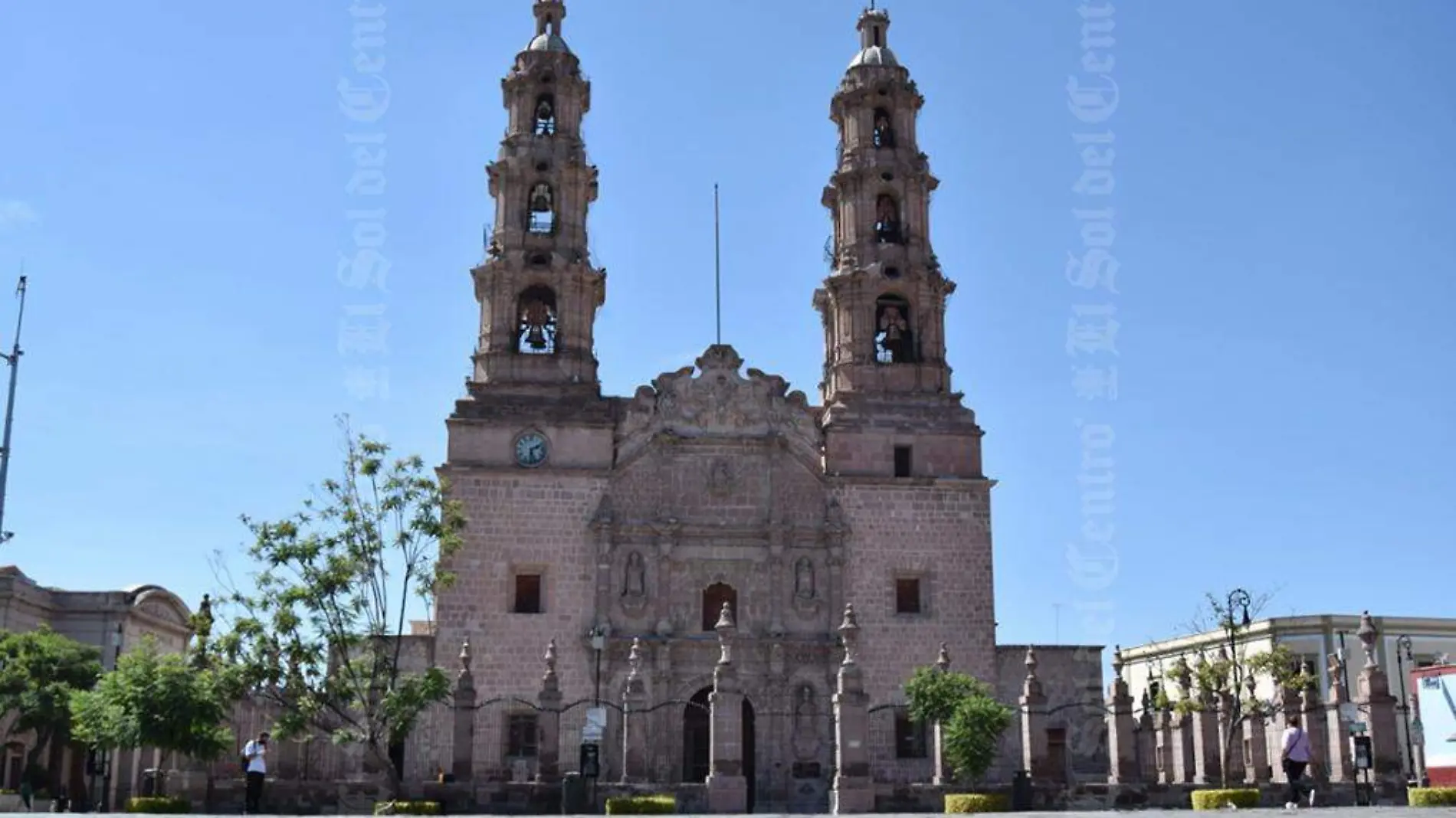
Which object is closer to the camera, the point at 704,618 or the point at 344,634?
the point at 344,634

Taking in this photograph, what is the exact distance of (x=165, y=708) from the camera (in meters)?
27.5

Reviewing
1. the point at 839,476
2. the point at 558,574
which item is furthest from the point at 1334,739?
the point at 558,574

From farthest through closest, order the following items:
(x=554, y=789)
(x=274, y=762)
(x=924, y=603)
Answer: (x=924, y=603) → (x=274, y=762) → (x=554, y=789)

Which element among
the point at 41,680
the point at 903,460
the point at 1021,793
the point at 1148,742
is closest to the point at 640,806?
the point at 1021,793

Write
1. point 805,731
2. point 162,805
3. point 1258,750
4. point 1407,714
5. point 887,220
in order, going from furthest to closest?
point 1407,714, point 887,220, point 805,731, point 1258,750, point 162,805

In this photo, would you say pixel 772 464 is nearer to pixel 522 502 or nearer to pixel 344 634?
pixel 522 502

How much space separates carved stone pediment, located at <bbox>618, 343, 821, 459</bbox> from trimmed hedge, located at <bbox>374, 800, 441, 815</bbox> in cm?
1541

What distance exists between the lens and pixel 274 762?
34.7m

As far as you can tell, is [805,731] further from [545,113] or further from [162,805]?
[545,113]

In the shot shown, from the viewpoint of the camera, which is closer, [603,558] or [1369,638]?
[1369,638]

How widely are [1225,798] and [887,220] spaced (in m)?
22.8

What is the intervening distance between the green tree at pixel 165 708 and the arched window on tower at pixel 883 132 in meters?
26.4

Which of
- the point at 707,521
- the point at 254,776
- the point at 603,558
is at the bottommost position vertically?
the point at 254,776

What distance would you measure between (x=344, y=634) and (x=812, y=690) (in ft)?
46.5
